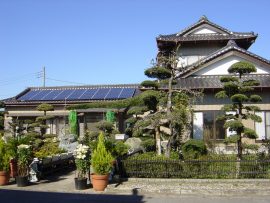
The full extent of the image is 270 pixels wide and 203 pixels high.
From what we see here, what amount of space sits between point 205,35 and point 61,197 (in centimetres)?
1758

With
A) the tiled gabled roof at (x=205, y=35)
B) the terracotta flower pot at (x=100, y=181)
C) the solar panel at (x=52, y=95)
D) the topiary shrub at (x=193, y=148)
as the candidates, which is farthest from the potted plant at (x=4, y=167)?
the solar panel at (x=52, y=95)

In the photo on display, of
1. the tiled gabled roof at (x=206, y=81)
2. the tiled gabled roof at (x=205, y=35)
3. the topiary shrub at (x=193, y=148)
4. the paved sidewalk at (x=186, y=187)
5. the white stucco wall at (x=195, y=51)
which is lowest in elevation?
the paved sidewalk at (x=186, y=187)

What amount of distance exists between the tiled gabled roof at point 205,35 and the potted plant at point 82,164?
13401 millimetres

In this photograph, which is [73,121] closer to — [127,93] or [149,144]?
[127,93]

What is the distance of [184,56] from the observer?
25.2 meters

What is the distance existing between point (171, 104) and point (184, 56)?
34.5 feet

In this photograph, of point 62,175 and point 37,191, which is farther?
point 62,175

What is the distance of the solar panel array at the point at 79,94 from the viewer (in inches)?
1176

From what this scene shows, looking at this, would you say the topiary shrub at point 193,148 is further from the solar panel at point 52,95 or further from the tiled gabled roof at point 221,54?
the solar panel at point 52,95

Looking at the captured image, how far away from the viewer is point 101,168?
12133mm

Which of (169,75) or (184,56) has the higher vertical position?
(184,56)

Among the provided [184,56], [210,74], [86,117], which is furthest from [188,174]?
[86,117]

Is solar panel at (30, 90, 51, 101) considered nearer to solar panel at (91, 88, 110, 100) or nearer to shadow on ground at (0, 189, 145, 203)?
solar panel at (91, 88, 110, 100)

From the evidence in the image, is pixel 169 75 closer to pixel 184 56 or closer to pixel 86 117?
pixel 184 56
